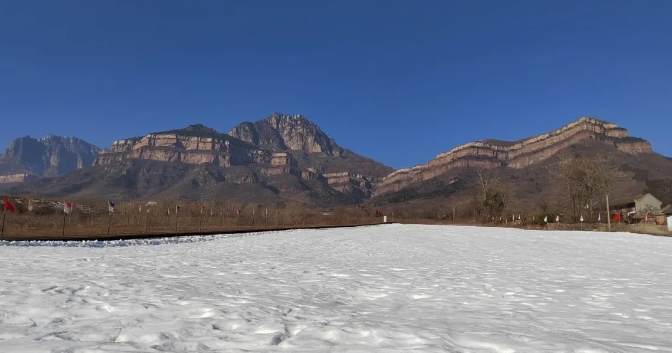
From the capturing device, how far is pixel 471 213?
366 feet

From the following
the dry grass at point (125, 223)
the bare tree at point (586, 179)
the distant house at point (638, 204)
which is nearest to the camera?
the dry grass at point (125, 223)

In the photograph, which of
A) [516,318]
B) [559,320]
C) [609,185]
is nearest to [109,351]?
[516,318]

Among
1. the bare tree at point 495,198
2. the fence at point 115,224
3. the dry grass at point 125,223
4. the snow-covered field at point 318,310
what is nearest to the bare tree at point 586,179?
the bare tree at point 495,198

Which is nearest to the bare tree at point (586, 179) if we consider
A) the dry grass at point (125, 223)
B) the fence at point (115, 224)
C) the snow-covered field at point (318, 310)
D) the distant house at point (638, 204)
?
the distant house at point (638, 204)

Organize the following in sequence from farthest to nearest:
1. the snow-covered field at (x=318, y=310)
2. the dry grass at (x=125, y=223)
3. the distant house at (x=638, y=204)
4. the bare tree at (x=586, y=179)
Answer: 1. the distant house at (x=638, y=204)
2. the bare tree at (x=586, y=179)
3. the dry grass at (x=125, y=223)
4. the snow-covered field at (x=318, y=310)

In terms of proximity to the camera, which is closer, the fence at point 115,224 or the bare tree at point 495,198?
the fence at point 115,224

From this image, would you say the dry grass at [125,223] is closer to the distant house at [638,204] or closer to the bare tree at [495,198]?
the bare tree at [495,198]

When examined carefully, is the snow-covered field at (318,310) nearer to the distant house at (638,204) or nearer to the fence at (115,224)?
the fence at (115,224)

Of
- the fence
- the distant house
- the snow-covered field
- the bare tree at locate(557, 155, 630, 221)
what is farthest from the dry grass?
the distant house

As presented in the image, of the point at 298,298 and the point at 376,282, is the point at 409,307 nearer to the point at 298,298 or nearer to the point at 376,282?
the point at 298,298

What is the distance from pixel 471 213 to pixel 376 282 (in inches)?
4274

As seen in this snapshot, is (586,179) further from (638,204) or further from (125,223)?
(125,223)

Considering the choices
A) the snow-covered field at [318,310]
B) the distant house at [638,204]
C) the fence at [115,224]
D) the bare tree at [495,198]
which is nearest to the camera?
the snow-covered field at [318,310]

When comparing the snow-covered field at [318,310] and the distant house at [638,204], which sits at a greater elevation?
the distant house at [638,204]
